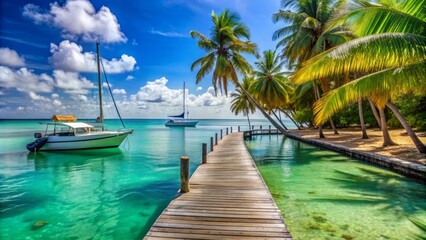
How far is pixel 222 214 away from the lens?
207 inches

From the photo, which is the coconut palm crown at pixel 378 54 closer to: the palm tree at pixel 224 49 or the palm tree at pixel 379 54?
the palm tree at pixel 379 54

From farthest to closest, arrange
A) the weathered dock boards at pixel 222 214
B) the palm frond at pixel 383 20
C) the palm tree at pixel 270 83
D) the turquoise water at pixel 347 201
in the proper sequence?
1. the palm tree at pixel 270 83
2. the palm frond at pixel 383 20
3. the turquoise water at pixel 347 201
4. the weathered dock boards at pixel 222 214

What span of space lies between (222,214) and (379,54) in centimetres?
600

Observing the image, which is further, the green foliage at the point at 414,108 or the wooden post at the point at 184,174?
the green foliage at the point at 414,108

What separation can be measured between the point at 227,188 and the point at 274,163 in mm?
8240

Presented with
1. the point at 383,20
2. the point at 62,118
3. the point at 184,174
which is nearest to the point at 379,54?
the point at 383,20

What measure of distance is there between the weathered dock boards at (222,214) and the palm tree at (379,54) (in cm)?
305

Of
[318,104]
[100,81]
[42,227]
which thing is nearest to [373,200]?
[318,104]

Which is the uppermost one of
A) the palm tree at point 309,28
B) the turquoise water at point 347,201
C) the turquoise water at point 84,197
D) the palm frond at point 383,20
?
the palm tree at point 309,28

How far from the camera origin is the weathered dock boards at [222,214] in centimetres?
439

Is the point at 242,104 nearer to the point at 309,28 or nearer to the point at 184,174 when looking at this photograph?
the point at 309,28

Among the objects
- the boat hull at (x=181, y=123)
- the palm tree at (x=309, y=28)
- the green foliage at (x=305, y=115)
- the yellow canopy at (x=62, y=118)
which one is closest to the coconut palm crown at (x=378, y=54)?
the palm tree at (x=309, y=28)

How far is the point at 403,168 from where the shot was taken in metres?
10.6

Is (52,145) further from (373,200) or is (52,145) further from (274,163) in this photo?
(373,200)
